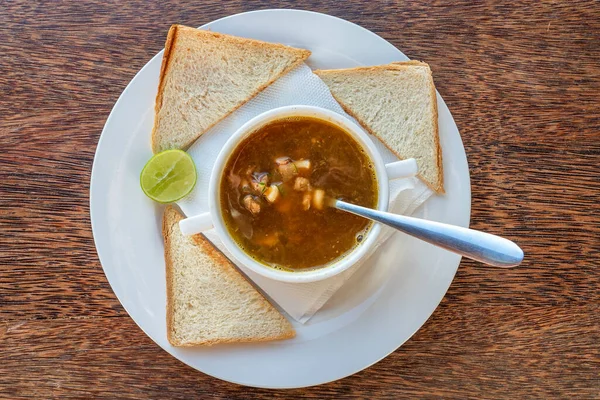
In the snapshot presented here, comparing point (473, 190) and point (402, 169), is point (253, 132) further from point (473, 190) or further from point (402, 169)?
point (473, 190)

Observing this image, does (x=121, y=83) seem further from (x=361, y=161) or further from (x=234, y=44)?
(x=361, y=161)

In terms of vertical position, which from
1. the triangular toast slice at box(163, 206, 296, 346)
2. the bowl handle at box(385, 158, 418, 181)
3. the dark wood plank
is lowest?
the dark wood plank

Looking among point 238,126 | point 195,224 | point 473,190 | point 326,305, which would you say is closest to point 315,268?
point 326,305

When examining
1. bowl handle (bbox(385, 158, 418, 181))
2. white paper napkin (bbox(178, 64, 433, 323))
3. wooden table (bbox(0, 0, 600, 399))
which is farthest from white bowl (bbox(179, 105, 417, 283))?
wooden table (bbox(0, 0, 600, 399))

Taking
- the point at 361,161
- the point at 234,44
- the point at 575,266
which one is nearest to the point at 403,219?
the point at 361,161

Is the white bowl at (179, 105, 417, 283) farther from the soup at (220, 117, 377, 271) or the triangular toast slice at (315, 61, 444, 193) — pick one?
the triangular toast slice at (315, 61, 444, 193)

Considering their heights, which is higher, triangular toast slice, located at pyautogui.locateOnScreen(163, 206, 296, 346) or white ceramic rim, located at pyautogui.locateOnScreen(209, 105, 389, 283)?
white ceramic rim, located at pyautogui.locateOnScreen(209, 105, 389, 283)

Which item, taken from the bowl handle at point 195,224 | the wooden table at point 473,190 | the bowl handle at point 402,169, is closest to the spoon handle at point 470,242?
the bowl handle at point 402,169
